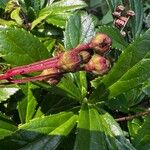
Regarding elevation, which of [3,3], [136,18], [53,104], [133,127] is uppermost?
[3,3]

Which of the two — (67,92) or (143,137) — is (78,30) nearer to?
(67,92)

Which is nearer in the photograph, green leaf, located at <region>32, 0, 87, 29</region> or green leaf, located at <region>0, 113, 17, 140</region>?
green leaf, located at <region>0, 113, 17, 140</region>

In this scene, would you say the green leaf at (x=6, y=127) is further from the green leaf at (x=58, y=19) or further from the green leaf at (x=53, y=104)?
the green leaf at (x=58, y=19)

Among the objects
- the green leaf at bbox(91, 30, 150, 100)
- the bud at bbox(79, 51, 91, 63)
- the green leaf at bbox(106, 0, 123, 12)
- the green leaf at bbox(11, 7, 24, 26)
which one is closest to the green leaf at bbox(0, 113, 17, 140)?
the green leaf at bbox(91, 30, 150, 100)

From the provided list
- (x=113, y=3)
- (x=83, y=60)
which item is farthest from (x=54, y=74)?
(x=113, y=3)

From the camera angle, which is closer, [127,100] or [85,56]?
[85,56]

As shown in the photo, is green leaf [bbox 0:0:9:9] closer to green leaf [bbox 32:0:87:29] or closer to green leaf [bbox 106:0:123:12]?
green leaf [bbox 32:0:87:29]
